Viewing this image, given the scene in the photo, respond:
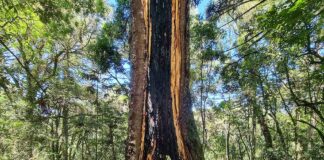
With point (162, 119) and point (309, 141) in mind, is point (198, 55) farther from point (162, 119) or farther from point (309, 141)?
point (162, 119)

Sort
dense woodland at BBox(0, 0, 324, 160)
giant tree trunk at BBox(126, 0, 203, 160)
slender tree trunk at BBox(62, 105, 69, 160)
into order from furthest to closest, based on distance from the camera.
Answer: slender tree trunk at BBox(62, 105, 69, 160) < dense woodland at BBox(0, 0, 324, 160) < giant tree trunk at BBox(126, 0, 203, 160)

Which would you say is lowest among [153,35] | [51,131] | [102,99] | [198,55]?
[153,35]

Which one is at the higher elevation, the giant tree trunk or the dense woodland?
the dense woodland

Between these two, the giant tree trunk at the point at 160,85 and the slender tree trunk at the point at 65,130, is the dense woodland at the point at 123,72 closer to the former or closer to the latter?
the slender tree trunk at the point at 65,130

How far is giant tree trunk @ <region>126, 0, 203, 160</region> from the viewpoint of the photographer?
4.91ft

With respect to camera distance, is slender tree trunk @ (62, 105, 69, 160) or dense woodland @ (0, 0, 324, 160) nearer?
dense woodland @ (0, 0, 324, 160)

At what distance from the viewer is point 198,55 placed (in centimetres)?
950

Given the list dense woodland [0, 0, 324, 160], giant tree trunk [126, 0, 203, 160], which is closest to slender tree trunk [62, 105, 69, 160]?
dense woodland [0, 0, 324, 160]

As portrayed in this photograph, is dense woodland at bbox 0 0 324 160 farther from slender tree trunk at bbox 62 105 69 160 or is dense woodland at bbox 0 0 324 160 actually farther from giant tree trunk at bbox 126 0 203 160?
giant tree trunk at bbox 126 0 203 160

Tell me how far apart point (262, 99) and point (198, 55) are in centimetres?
223

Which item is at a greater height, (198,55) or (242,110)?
(198,55)

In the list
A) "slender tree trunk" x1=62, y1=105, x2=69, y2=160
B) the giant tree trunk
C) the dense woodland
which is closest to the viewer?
the giant tree trunk

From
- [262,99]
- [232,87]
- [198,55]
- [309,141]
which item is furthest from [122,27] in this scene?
[309,141]

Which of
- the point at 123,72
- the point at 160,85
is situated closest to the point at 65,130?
the point at 123,72
